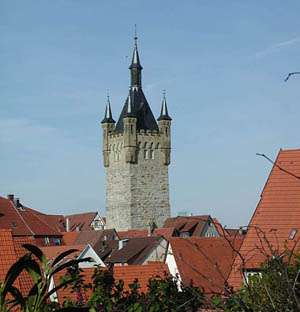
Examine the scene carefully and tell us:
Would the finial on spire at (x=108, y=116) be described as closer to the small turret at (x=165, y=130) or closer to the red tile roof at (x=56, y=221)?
the small turret at (x=165, y=130)

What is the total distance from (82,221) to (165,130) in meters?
23.0

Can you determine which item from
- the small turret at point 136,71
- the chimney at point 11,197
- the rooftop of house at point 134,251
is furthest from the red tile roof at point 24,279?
the small turret at point 136,71

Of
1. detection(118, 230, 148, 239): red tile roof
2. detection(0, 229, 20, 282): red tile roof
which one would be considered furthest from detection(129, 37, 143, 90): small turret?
detection(0, 229, 20, 282): red tile roof

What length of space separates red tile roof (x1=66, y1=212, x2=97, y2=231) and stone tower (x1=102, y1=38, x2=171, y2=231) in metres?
18.4

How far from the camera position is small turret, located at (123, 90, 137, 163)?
68.4m

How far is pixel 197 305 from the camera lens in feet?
20.3

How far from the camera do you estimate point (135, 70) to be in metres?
72.2

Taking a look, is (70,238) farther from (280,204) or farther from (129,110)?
(280,204)

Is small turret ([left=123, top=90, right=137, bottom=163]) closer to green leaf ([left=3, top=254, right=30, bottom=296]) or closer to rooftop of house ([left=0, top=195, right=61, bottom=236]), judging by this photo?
rooftop of house ([left=0, top=195, right=61, bottom=236])

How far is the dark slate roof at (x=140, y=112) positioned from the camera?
71.1m

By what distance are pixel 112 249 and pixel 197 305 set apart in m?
42.8

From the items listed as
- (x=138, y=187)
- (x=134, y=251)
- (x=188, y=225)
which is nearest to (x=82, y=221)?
(x=138, y=187)

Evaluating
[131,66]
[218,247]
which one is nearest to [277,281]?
[218,247]

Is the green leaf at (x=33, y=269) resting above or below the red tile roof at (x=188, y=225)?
below
